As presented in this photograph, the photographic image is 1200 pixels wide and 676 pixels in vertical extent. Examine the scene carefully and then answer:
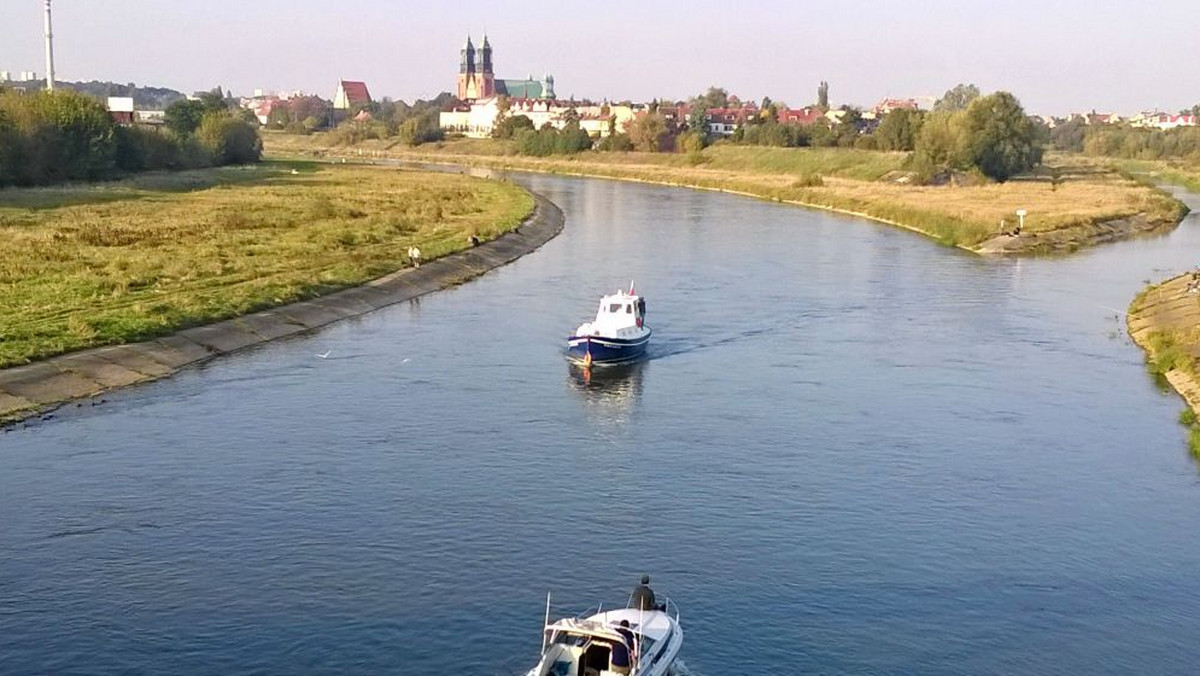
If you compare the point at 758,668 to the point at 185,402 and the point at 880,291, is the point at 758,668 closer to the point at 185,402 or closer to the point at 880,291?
the point at 185,402

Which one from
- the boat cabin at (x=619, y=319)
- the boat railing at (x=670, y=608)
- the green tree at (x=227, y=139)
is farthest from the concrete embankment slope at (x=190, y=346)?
the green tree at (x=227, y=139)

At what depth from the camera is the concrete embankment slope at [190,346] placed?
4184cm

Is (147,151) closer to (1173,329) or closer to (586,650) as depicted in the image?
(1173,329)

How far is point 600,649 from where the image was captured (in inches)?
855

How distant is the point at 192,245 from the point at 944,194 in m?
88.2

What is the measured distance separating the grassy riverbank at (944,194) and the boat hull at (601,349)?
53.2m

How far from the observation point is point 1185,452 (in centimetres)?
4022

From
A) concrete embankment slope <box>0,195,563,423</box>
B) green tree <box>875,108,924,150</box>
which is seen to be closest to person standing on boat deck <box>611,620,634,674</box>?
concrete embankment slope <box>0,195,563,423</box>

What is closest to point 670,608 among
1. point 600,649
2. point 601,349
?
point 600,649

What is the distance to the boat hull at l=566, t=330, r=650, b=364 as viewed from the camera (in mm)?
49981

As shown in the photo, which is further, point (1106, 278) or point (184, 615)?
point (1106, 278)

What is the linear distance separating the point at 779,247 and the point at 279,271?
4201cm

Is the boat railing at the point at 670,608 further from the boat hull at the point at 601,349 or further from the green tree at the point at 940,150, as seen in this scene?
the green tree at the point at 940,150

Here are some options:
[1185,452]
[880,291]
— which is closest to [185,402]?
[1185,452]
